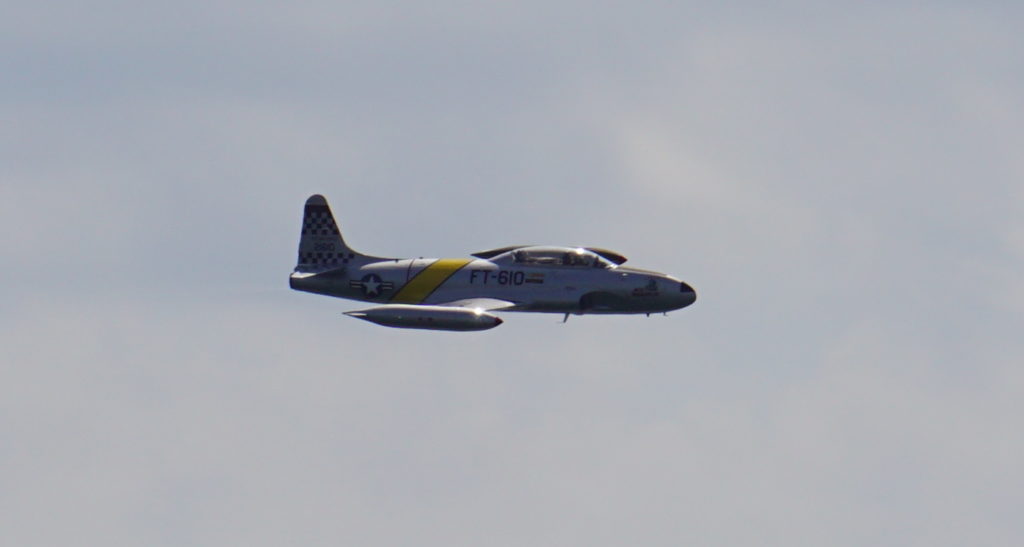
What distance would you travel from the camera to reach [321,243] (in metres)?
77.2

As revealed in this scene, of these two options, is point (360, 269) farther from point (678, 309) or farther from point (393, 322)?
point (678, 309)

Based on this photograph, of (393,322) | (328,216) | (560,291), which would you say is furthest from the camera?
(328,216)

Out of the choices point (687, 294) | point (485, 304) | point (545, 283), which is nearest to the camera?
point (485, 304)

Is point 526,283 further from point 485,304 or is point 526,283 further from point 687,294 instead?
point 687,294

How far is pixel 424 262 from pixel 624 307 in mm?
8266

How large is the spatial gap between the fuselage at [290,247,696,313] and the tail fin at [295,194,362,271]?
10.8ft

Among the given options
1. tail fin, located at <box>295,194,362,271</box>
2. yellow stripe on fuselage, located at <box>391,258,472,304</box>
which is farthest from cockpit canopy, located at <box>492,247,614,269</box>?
tail fin, located at <box>295,194,362,271</box>

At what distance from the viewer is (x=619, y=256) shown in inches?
2972

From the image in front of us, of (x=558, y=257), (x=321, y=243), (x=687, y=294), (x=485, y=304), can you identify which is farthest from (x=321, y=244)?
(x=687, y=294)

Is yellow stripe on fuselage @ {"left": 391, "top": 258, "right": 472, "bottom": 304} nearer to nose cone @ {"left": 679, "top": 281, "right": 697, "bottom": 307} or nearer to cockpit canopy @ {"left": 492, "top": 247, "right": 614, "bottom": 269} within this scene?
cockpit canopy @ {"left": 492, "top": 247, "right": 614, "bottom": 269}

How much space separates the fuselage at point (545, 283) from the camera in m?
72.8

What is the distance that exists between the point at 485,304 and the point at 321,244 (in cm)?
913

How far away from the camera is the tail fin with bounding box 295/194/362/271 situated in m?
76.8

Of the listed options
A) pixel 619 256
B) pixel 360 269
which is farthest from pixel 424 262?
pixel 619 256
